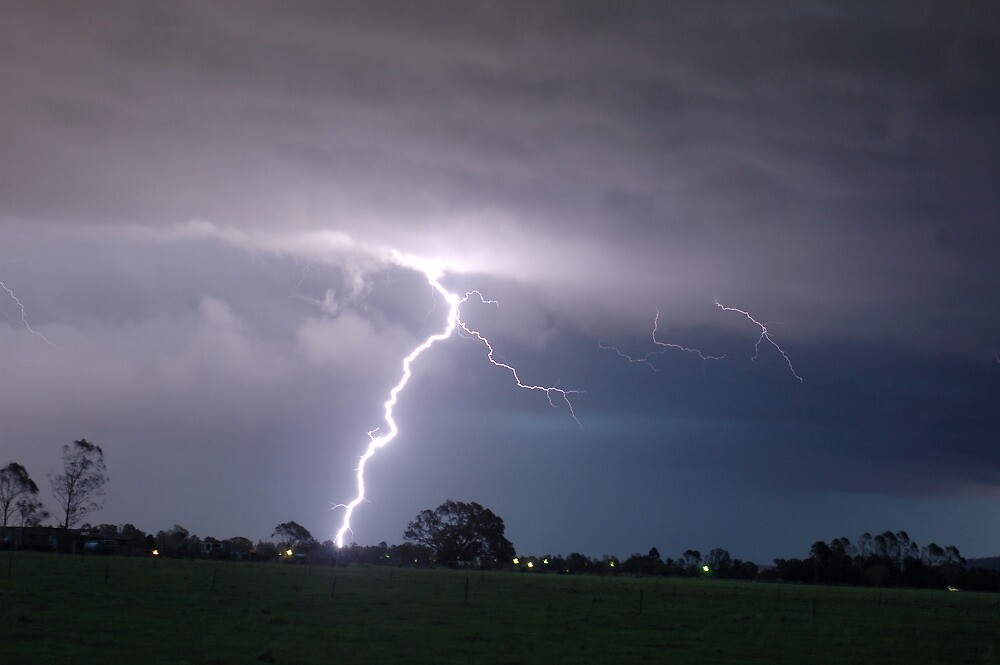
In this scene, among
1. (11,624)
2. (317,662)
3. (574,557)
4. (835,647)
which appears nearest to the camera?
(317,662)

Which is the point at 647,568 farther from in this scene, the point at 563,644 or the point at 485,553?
the point at 563,644

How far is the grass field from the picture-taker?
22328 millimetres

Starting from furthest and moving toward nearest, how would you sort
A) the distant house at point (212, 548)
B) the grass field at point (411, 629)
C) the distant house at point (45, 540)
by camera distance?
1. the distant house at point (212, 548)
2. the distant house at point (45, 540)
3. the grass field at point (411, 629)

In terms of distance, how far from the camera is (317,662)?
67.9ft

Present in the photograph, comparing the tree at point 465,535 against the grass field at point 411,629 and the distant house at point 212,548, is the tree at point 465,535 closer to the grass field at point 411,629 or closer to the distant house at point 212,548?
the distant house at point 212,548

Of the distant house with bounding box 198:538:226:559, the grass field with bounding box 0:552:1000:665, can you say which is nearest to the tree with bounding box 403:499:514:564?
the distant house with bounding box 198:538:226:559

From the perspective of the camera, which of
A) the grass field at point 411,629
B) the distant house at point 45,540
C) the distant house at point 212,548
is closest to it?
the grass field at point 411,629

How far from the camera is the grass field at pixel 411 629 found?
22.3 m

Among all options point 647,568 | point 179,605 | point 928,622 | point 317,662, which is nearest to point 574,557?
point 647,568

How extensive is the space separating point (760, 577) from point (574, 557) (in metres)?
34.2

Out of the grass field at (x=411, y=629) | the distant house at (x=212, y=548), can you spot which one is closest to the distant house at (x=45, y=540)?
the distant house at (x=212, y=548)

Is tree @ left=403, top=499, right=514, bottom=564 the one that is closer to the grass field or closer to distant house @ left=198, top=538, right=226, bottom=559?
distant house @ left=198, top=538, right=226, bottom=559

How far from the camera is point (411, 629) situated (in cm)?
2811

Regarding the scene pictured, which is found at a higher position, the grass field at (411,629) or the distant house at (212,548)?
the grass field at (411,629)
